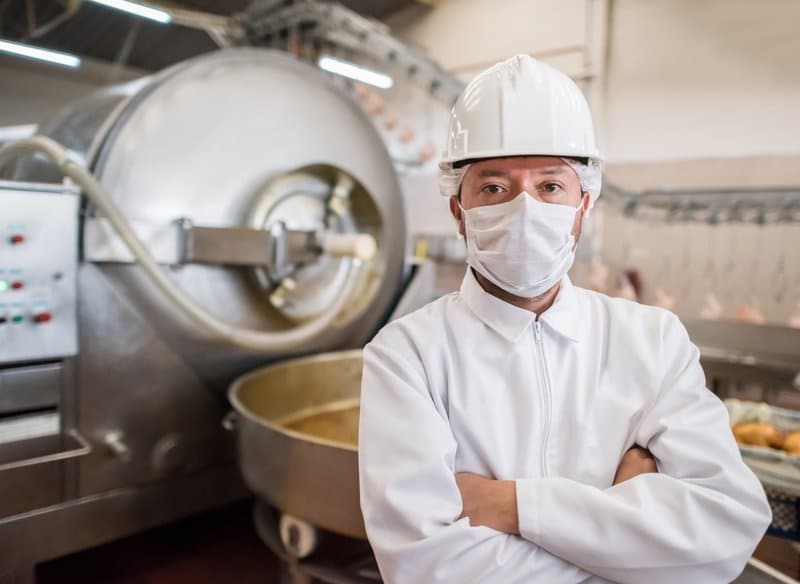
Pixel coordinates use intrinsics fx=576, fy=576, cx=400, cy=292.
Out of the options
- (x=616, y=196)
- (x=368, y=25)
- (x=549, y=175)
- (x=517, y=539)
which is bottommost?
(x=517, y=539)

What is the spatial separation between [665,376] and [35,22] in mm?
4968

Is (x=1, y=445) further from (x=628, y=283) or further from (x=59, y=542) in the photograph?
(x=628, y=283)

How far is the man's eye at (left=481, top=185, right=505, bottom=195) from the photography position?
76 centimetres

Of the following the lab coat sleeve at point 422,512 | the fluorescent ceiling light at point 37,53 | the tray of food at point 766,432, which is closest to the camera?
the lab coat sleeve at point 422,512

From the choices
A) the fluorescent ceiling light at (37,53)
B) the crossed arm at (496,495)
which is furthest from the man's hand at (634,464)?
the fluorescent ceiling light at (37,53)

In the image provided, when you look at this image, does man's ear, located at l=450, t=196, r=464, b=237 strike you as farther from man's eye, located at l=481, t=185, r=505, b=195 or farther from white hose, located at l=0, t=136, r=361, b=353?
white hose, located at l=0, t=136, r=361, b=353

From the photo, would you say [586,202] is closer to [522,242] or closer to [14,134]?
[522,242]

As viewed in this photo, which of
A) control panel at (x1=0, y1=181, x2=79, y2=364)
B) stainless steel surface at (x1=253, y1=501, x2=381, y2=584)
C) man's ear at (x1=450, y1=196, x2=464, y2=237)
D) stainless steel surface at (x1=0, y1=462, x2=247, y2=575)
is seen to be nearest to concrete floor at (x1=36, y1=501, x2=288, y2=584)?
stainless steel surface at (x1=0, y1=462, x2=247, y2=575)

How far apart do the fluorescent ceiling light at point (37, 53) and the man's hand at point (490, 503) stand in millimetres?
4624

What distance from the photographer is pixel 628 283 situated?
3.78 metres

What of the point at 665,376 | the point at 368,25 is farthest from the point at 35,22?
the point at 665,376

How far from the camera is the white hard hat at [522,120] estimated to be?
2.45 feet

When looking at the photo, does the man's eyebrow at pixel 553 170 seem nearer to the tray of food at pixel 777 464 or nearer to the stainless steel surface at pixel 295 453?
the stainless steel surface at pixel 295 453

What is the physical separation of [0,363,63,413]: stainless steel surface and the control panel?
29mm
